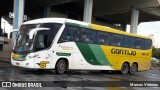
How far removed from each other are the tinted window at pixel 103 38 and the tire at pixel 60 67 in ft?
11.8

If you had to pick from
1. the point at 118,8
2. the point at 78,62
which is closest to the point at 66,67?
the point at 78,62

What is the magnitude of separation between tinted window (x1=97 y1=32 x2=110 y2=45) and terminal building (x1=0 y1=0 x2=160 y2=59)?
8757 millimetres

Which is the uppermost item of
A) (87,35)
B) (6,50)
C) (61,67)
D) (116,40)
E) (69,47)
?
(87,35)

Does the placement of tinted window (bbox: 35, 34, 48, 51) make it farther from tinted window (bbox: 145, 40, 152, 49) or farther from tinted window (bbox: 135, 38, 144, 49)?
tinted window (bbox: 145, 40, 152, 49)

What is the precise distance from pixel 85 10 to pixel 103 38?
13005 mm

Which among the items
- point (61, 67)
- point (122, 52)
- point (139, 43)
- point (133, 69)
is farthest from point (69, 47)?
point (139, 43)

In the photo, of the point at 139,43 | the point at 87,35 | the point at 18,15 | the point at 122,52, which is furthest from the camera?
the point at 18,15

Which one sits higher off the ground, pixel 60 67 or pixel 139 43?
pixel 139 43

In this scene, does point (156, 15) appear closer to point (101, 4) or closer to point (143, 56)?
point (101, 4)

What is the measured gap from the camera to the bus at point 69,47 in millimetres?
18281

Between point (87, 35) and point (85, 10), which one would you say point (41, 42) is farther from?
point (85, 10)

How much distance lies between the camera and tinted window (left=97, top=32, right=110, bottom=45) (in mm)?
22359

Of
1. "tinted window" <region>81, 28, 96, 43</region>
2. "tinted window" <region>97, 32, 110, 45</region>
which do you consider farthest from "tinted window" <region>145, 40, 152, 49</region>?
"tinted window" <region>81, 28, 96, 43</region>

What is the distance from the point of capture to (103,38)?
22812 mm
